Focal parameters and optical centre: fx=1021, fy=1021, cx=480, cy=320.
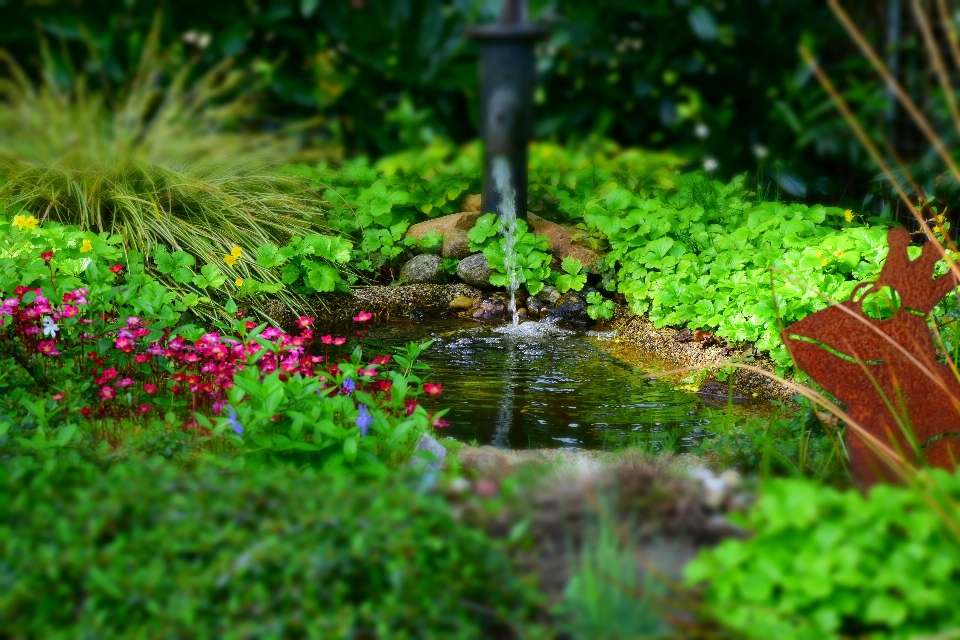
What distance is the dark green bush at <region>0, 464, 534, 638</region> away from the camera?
69.1 inches

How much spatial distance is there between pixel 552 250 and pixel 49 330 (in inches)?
146

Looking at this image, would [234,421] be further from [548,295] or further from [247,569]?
[548,295]

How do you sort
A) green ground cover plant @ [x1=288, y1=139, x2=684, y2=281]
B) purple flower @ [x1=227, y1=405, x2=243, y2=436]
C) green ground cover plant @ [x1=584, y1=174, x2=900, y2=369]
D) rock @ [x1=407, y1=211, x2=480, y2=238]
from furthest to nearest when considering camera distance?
rock @ [x1=407, y1=211, x2=480, y2=238] < green ground cover plant @ [x1=288, y1=139, x2=684, y2=281] < green ground cover plant @ [x1=584, y1=174, x2=900, y2=369] < purple flower @ [x1=227, y1=405, x2=243, y2=436]

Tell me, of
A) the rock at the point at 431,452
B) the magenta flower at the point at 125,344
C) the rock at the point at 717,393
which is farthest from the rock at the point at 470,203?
the rock at the point at 431,452

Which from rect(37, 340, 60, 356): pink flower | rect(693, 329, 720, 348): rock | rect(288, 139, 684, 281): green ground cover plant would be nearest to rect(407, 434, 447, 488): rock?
rect(37, 340, 60, 356): pink flower

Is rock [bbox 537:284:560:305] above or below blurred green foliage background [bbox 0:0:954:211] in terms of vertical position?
below

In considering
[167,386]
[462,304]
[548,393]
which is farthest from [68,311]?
[462,304]

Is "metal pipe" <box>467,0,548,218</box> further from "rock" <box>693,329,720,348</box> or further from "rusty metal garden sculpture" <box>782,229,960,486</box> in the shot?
"rock" <box>693,329,720,348</box>

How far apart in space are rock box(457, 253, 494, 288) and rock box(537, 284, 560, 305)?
346 millimetres

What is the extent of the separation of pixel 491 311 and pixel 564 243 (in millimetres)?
683

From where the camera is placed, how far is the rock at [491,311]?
6418mm

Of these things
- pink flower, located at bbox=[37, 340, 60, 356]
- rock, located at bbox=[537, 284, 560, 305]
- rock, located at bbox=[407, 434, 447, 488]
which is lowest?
rock, located at bbox=[407, 434, 447, 488]

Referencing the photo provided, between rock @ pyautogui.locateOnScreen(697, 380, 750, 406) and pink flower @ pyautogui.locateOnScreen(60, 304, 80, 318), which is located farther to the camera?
rock @ pyautogui.locateOnScreen(697, 380, 750, 406)

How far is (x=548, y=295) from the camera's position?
6.45 m
